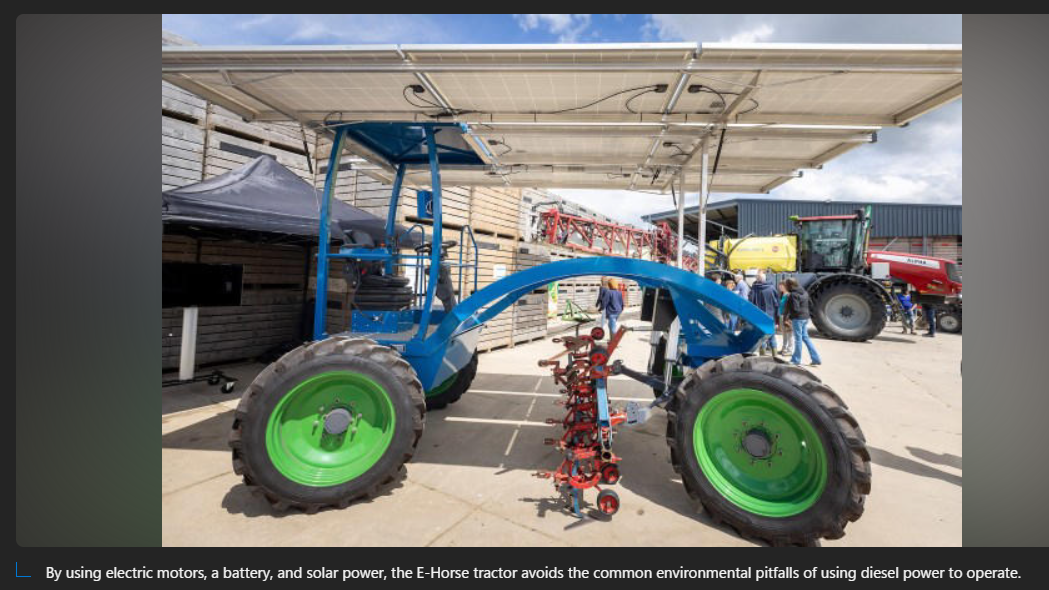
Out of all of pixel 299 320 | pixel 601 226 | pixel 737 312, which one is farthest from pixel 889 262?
pixel 299 320

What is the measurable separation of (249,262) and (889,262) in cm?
1645

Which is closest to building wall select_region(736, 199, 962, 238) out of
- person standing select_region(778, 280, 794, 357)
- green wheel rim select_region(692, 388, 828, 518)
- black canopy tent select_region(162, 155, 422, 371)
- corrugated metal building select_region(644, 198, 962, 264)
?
corrugated metal building select_region(644, 198, 962, 264)

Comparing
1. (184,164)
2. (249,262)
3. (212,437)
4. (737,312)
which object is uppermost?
(184,164)

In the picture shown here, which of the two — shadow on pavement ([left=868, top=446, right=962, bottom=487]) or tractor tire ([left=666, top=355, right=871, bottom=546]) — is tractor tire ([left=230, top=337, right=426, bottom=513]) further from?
shadow on pavement ([left=868, top=446, right=962, bottom=487])

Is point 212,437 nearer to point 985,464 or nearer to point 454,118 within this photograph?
point 454,118

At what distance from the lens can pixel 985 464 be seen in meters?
1.79

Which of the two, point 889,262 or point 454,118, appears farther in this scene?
point 889,262

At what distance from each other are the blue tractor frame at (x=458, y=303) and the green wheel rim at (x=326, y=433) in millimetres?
514

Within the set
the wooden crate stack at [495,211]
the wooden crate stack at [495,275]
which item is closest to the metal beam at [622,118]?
the wooden crate stack at [495,211]

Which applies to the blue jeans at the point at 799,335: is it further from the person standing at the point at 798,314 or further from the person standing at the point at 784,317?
the person standing at the point at 784,317

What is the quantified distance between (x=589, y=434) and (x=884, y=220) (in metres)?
30.3

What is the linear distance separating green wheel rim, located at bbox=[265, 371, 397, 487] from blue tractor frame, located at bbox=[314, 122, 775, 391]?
0.51 metres

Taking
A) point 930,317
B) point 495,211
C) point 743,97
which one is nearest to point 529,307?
point 495,211

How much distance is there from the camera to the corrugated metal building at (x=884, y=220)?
74.4 feet
